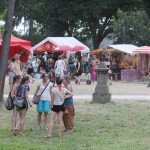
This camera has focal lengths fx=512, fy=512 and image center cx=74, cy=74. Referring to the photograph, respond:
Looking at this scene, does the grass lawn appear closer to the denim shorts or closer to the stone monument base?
the denim shorts

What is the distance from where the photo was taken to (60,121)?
11812 millimetres

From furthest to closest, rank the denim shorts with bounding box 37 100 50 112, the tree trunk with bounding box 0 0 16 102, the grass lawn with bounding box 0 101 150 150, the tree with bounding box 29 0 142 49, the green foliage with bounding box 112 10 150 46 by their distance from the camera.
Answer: the tree with bounding box 29 0 142 49 < the green foliage with bounding box 112 10 150 46 < the tree trunk with bounding box 0 0 16 102 < the denim shorts with bounding box 37 100 50 112 < the grass lawn with bounding box 0 101 150 150

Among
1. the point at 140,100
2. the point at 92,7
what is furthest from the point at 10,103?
Result: the point at 92,7

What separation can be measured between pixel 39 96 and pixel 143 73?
2395cm

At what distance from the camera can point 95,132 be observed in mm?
12266

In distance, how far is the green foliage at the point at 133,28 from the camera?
1670 inches

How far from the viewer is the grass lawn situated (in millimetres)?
10297

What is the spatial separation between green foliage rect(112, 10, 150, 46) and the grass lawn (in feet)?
84.5

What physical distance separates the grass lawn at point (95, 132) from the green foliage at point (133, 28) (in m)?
25.7

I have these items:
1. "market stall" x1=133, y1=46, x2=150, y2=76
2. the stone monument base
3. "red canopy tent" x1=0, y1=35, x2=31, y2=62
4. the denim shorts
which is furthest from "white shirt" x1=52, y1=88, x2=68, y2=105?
"market stall" x1=133, y1=46, x2=150, y2=76

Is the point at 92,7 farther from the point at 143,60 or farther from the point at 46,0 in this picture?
the point at 143,60

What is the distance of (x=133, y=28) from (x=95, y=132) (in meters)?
31.2

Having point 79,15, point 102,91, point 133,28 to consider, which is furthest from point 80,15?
point 102,91

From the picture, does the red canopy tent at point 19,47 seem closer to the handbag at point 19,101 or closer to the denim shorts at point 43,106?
the denim shorts at point 43,106
